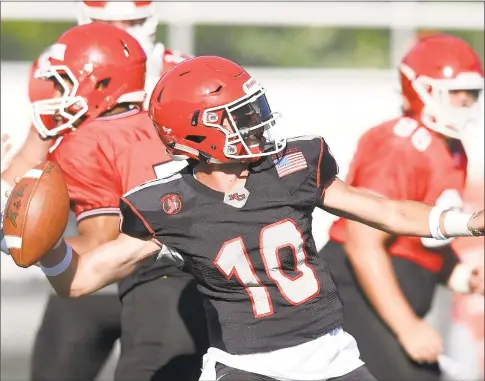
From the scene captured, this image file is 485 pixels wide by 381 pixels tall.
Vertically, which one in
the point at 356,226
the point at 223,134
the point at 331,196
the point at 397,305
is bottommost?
the point at 397,305

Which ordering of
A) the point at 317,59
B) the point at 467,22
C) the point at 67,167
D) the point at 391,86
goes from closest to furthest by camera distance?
the point at 67,167
the point at 391,86
the point at 467,22
the point at 317,59

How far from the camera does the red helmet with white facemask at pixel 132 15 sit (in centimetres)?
482

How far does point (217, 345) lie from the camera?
3.26 m

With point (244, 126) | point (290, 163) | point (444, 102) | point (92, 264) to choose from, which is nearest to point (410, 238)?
point (444, 102)

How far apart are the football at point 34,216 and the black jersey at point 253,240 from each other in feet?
0.63

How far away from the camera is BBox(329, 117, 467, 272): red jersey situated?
4148 mm

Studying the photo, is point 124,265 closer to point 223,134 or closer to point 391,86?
point 223,134

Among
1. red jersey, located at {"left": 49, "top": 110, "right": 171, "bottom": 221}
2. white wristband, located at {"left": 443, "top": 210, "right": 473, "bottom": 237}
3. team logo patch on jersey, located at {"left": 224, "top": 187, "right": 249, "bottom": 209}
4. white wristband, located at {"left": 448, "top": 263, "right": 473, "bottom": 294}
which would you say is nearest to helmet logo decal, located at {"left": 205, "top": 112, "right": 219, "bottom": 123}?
team logo patch on jersey, located at {"left": 224, "top": 187, "right": 249, "bottom": 209}

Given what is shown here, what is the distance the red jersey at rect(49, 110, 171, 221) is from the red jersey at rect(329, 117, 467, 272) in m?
0.87

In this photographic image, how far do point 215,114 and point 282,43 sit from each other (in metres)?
11.6

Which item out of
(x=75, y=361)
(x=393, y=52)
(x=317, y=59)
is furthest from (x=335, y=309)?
(x=317, y=59)

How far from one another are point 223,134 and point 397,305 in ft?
4.19

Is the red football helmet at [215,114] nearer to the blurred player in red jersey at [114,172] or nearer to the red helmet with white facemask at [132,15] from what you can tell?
the blurred player in red jersey at [114,172]

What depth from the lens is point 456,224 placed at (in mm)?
3188
